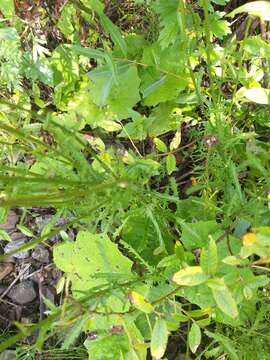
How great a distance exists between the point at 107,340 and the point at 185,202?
381 millimetres

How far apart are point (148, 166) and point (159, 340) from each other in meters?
0.37

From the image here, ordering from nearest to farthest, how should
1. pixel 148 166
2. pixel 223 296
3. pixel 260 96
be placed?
pixel 223 296 < pixel 260 96 < pixel 148 166

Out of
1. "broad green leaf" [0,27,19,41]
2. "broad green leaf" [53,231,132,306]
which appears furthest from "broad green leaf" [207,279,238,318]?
"broad green leaf" [0,27,19,41]

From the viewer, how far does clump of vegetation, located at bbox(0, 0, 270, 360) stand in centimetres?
84

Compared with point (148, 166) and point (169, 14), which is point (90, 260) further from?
point (169, 14)

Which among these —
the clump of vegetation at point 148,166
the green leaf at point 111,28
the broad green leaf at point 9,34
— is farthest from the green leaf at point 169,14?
the broad green leaf at point 9,34

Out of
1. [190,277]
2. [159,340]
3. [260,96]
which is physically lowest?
[159,340]

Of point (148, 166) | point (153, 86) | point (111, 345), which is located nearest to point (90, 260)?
point (111, 345)

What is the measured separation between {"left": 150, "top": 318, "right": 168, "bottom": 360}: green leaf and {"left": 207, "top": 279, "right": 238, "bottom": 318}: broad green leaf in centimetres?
11

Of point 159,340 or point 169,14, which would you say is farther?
point 169,14

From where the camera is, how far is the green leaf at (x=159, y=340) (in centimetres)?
80

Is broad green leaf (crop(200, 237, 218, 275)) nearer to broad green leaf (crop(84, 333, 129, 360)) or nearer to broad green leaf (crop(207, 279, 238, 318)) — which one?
broad green leaf (crop(207, 279, 238, 318))

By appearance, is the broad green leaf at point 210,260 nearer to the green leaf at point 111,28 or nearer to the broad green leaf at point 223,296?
the broad green leaf at point 223,296

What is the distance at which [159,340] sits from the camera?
2.62ft
